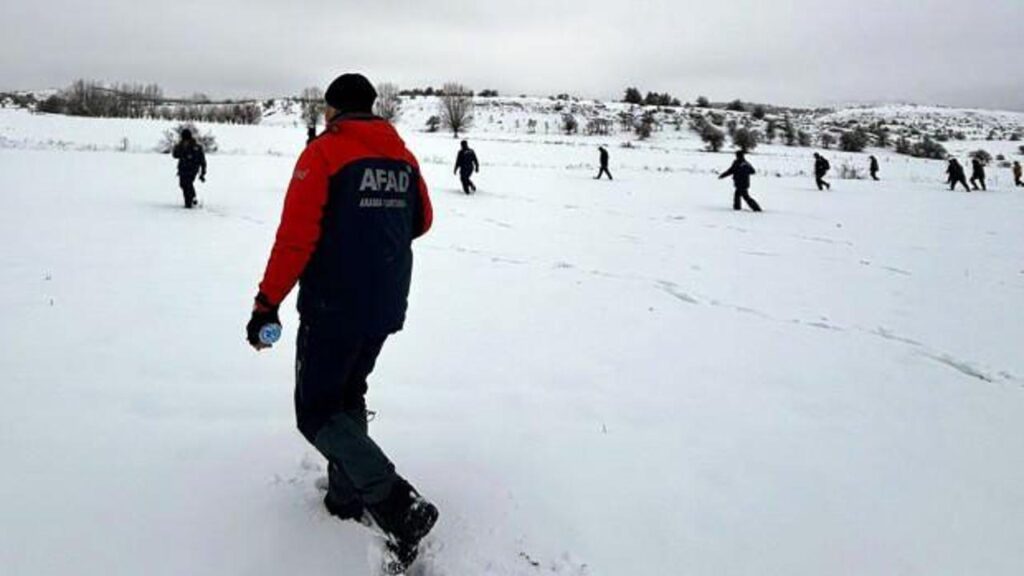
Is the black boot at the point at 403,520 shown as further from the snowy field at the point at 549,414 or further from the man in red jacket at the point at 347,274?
the snowy field at the point at 549,414

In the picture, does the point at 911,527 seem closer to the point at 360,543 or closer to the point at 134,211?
the point at 360,543

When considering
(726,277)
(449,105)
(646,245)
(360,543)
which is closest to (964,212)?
(646,245)

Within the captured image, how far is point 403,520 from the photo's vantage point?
94.0 inches

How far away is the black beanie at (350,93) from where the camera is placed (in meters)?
2.43

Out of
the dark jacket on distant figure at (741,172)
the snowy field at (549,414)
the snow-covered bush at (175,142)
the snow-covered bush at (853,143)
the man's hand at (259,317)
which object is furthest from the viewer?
the snow-covered bush at (853,143)

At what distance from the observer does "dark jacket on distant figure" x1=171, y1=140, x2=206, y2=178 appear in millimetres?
11891

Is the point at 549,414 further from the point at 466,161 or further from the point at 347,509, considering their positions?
the point at 466,161

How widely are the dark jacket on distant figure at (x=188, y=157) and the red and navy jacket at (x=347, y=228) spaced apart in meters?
11.0

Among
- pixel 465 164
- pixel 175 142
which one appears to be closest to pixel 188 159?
pixel 465 164

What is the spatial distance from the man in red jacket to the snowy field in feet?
1.42

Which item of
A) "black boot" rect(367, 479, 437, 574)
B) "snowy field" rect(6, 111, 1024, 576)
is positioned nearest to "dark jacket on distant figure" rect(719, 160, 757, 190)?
"snowy field" rect(6, 111, 1024, 576)

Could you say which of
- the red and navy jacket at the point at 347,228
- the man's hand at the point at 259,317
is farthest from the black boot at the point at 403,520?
the man's hand at the point at 259,317

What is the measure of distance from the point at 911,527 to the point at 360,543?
2.52 m

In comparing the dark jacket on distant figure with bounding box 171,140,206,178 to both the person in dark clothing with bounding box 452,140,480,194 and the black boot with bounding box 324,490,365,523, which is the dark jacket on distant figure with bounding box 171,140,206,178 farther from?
the black boot with bounding box 324,490,365,523
